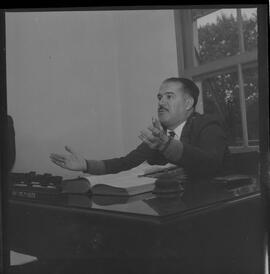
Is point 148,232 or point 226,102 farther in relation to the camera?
point 226,102

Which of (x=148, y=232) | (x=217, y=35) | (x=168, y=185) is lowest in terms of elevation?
(x=148, y=232)

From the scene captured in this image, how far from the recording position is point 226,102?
55.2 inches

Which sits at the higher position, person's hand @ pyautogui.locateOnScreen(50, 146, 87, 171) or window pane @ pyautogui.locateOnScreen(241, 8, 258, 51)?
window pane @ pyautogui.locateOnScreen(241, 8, 258, 51)

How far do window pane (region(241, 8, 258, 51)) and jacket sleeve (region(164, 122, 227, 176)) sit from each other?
13.4 inches

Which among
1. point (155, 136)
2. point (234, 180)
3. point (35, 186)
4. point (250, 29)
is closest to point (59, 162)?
point (35, 186)

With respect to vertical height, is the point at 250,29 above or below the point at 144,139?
above

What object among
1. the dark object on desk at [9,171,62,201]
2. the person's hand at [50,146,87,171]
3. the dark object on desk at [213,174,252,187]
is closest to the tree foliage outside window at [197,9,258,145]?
the dark object on desk at [213,174,252,187]

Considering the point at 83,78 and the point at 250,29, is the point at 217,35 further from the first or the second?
the point at 83,78

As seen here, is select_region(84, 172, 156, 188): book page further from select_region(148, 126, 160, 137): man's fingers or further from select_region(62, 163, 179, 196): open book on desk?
select_region(148, 126, 160, 137): man's fingers

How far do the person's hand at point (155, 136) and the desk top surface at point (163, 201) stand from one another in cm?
17

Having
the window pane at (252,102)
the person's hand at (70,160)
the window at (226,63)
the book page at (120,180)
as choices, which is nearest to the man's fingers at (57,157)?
the person's hand at (70,160)

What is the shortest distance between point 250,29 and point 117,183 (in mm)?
732

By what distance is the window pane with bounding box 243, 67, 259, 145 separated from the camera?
4.58 ft

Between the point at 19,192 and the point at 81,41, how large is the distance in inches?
23.1
